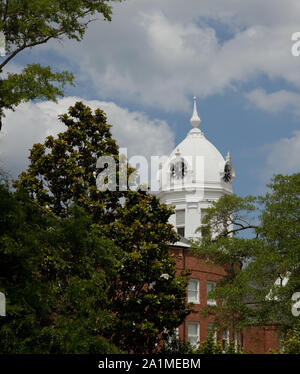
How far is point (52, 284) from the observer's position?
2042 cm

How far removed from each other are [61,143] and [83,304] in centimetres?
1359

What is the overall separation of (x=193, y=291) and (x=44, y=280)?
106ft

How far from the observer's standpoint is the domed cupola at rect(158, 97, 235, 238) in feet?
236

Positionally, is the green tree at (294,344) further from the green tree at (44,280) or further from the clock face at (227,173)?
the clock face at (227,173)

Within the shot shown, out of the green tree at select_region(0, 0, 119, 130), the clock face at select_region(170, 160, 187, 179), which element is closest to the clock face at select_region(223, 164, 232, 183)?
the clock face at select_region(170, 160, 187, 179)

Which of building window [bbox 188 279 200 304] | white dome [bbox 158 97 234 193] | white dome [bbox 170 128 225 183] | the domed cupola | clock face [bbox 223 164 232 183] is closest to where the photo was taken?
building window [bbox 188 279 200 304]

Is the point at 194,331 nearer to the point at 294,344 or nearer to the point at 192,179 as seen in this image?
the point at 294,344

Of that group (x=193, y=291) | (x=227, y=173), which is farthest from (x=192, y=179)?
(x=193, y=291)

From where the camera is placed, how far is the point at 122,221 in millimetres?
30750

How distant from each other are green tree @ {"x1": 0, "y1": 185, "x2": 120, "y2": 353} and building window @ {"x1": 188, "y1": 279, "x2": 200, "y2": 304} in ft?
99.0

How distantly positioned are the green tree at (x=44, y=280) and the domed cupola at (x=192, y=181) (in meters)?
50.5

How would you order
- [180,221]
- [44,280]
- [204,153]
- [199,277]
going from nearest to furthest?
[44,280] < [199,277] < [180,221] < [204,153]

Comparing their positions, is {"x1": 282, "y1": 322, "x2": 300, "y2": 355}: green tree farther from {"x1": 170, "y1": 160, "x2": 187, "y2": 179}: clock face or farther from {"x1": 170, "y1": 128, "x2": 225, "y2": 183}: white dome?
{"x1": 170, "y1": 128, "x2": 225, "y2": 183}: white dome
